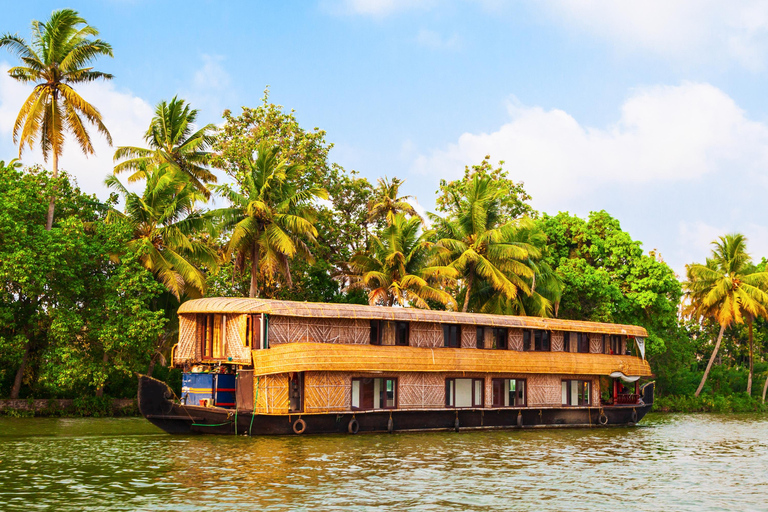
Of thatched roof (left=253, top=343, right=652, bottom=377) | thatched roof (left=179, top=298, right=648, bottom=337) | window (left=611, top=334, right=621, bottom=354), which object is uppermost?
thatched roof (left=179, top=298, right=648, bottom=337)

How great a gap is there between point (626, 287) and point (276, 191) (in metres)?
17.2

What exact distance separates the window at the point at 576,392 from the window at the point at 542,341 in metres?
1.34

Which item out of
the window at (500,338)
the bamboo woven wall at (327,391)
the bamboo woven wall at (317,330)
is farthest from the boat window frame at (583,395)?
the bamboo woven wall at (327,391)

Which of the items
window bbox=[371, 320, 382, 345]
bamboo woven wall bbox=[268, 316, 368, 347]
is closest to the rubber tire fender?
bamboo woven wall bbox=[268, 316, 368, 347]

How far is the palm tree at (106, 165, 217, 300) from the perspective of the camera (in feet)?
96.2

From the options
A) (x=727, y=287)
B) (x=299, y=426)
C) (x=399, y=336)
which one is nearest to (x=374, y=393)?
(x=399, y=336)

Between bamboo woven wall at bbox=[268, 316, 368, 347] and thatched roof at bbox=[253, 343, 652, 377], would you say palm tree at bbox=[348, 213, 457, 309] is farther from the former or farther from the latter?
bamboo woven wall at bbox=[268, 316, 368, 347]

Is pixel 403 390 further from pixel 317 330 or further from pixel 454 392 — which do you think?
pixel 317 330

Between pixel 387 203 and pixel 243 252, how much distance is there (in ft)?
26.4

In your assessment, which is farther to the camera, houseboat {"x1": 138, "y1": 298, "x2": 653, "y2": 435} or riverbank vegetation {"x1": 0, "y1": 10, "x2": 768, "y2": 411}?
riverbank vegetation {"x1": 0, "y1": 10, "x2": 768, "y2": 411}

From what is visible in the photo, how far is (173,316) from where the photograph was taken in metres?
31.8

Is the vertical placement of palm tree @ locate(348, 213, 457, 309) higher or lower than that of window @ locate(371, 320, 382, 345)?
higher

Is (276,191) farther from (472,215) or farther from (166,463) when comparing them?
(166,463)

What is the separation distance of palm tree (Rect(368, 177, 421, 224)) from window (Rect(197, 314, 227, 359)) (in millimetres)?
14660
